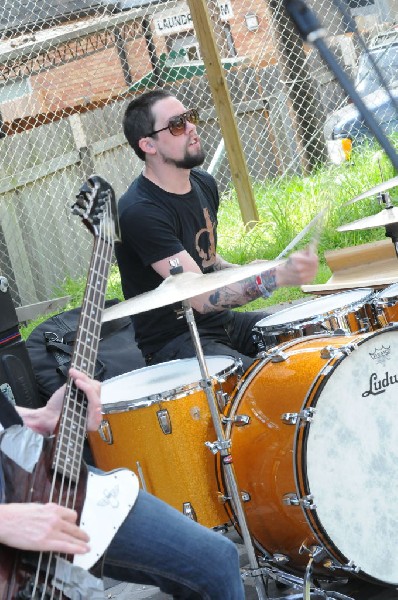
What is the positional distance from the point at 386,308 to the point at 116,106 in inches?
178

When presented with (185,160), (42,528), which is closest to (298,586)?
(42,528)

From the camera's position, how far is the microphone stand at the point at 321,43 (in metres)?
1.66

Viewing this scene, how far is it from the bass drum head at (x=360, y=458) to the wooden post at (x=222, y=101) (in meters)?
3.64

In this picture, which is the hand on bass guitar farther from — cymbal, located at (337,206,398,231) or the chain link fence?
the chain link fence

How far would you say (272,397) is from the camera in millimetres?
3164

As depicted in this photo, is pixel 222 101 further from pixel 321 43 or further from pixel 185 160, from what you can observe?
pixel 321 43

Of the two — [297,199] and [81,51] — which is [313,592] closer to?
[297,199]

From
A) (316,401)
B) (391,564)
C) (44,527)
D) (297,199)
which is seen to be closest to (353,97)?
(44,527)

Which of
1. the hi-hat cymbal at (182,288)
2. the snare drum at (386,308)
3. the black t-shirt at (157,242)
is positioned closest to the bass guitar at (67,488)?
the hi-hat cymbal at (182,288)

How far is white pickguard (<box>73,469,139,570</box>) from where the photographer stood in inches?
91.4

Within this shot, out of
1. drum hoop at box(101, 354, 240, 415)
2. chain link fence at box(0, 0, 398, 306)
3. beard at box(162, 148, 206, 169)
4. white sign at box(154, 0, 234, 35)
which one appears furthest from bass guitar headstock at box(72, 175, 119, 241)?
white sign at box(154, 0, 234, 35)

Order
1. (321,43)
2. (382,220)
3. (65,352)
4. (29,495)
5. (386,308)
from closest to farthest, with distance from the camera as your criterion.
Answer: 1. (321,43)
2. (29,495)
3. (386,308)
4. (382,220)
5. (65,352)

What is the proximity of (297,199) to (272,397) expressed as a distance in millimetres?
4163

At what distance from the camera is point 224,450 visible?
10.2 ft
